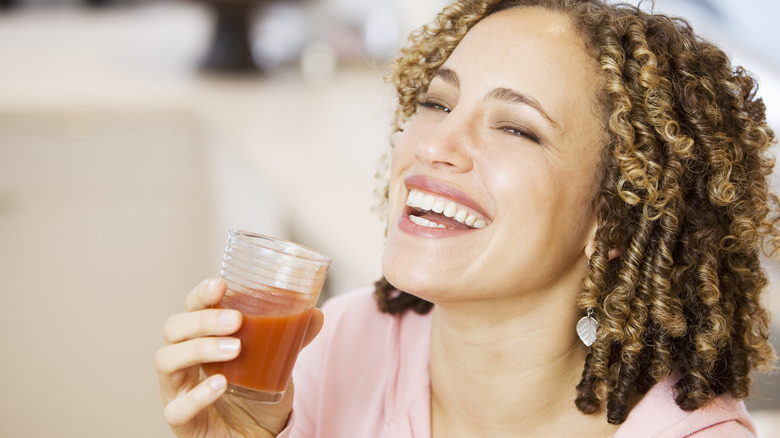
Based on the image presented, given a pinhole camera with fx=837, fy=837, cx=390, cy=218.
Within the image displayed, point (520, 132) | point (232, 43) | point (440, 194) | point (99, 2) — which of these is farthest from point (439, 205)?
point (99, 2)

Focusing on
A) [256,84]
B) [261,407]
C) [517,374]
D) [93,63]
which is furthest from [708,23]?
[93,63]

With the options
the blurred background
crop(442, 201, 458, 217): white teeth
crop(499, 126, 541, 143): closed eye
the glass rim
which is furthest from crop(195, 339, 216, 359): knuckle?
the blurred background

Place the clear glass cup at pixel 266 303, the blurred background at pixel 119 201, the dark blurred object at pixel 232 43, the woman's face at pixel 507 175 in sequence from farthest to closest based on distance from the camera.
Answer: the dark blurred object at pixel 232 43 < the blurred background at pixel 119 201 < the woman's face at pixel 507 175 < the clear glass cup at pixel 266 303

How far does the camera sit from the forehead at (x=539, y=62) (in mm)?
1180

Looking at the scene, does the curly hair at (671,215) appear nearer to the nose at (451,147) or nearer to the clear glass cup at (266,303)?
the nose at (451,147)

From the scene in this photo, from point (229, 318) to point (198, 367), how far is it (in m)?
0.19

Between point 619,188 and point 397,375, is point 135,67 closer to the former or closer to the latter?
point 397,375

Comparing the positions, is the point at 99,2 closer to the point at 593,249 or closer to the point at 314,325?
the point at 314,325

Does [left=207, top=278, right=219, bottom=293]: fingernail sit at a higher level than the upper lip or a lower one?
lower

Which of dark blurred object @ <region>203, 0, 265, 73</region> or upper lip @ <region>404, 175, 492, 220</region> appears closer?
upper lip @ <region>404, 175, 492, 220</region>

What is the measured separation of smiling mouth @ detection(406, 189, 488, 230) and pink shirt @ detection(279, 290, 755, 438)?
29 centimetres

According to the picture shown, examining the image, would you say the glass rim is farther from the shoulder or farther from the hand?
the shoulder

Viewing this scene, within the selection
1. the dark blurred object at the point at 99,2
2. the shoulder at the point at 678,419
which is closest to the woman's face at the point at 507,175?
the shoulder at the point at 678,419

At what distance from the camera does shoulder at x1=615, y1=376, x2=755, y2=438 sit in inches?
45.8
